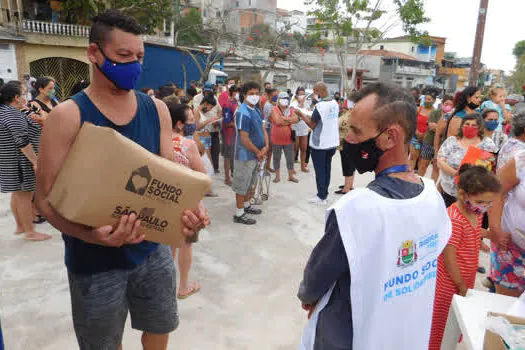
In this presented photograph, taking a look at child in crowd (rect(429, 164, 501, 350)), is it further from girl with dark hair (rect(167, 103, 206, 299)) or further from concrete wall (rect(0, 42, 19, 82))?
concrete wall (rect(0, 42, 19, 82))

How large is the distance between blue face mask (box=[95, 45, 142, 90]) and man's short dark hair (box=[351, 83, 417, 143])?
3.11 ft

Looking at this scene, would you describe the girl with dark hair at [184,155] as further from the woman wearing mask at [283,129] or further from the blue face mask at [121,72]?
the woman wearing mask at [283,129]

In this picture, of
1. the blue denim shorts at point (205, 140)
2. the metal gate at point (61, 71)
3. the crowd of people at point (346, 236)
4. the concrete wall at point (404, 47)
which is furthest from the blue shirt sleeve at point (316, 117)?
the concrete wall at point (404, 47)

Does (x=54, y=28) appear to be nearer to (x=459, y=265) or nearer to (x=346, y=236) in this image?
(x=459, y=265)

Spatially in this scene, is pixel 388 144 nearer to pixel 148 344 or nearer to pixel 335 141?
pixel 148 344

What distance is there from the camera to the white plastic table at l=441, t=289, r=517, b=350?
183cm

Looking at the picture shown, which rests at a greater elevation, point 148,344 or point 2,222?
point 148,344

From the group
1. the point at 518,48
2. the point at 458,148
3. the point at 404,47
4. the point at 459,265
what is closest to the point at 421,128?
the point at 458,148

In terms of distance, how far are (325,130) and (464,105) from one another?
1876 millimetres

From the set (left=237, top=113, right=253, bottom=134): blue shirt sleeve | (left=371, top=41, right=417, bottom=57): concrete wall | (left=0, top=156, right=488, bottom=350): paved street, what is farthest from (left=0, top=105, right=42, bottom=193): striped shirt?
(left=371, top=41, right=417, bottom=57): concrete wall

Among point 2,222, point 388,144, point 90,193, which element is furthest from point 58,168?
point 2,222

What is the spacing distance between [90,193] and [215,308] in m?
2.10

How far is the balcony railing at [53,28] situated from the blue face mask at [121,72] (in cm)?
1788

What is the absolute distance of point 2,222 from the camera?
464 cm
